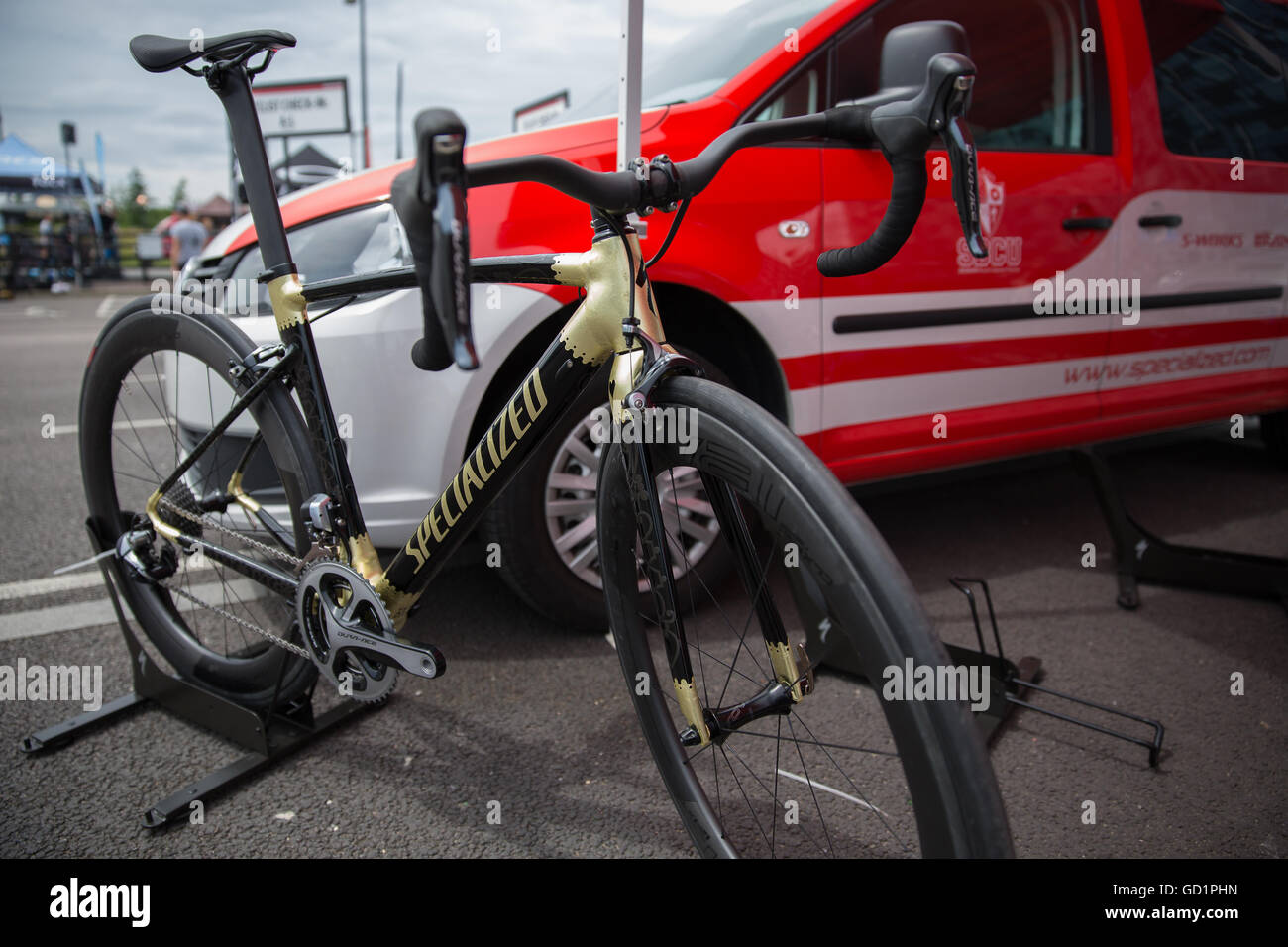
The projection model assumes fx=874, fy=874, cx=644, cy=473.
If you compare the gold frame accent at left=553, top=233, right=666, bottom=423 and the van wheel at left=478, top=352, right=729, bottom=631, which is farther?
the van wheel at left=478, top=352, right=729, bottom=631

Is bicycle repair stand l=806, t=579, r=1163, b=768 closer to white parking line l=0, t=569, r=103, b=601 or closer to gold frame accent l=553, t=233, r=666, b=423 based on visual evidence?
gold frame accent l=553, t=233, r=666, b=423

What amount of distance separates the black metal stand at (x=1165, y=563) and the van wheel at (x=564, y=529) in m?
1.35

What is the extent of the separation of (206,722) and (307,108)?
424 inches

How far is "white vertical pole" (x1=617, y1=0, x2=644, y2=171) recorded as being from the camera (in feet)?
5.14

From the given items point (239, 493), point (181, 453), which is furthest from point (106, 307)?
point (239, 493)

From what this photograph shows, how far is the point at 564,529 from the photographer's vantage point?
2535 mm

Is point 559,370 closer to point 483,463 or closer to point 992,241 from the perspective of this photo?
point 483,463

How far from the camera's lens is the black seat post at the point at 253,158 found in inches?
68.1

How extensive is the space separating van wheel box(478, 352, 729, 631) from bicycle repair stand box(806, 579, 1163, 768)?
0.45 meters

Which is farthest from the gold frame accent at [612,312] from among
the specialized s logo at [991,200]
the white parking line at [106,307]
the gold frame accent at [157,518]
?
the white parking line at [106,307]

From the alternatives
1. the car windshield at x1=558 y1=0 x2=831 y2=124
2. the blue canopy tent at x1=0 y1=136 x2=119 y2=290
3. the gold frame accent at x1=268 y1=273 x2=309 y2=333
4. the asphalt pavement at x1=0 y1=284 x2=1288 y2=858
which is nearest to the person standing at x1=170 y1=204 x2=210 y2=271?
the blue canopy tent at x1=0 y1=136 x2=119 y2=290
